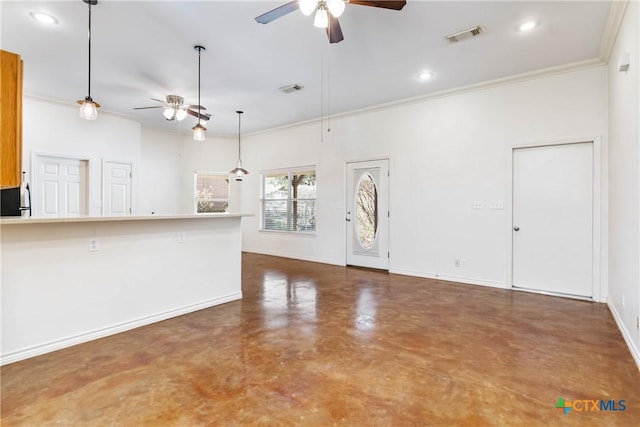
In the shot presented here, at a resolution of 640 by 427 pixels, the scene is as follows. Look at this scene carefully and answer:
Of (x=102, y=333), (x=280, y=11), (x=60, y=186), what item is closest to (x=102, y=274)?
(x=102, y=333)

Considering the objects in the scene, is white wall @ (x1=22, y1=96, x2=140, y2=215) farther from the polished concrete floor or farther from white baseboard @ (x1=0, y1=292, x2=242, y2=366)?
the polished concrete floor

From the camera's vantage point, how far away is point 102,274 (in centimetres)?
294

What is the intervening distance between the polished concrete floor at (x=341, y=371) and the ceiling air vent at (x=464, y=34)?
3.03 meters

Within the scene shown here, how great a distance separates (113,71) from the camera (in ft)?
14.3

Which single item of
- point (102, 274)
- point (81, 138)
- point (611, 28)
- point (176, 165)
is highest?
point (611, 28)

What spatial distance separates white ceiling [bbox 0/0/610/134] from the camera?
9.78 feet

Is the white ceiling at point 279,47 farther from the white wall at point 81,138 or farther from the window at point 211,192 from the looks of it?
the window at point 211,192

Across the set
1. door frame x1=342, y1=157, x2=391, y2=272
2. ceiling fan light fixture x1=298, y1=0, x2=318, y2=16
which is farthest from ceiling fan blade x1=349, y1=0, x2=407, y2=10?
door frame x1=342, y1=157, x2=391, y2=272

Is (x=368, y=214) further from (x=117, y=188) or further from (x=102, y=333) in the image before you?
(x=117, y=188)

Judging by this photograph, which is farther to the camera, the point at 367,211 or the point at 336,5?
the point at 367,211

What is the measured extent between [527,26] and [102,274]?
189 inches

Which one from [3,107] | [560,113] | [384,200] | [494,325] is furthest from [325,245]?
[3,107]

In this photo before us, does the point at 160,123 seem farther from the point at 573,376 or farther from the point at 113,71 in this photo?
the point at 573,376

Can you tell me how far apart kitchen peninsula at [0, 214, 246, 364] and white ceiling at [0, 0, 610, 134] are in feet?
6.54
